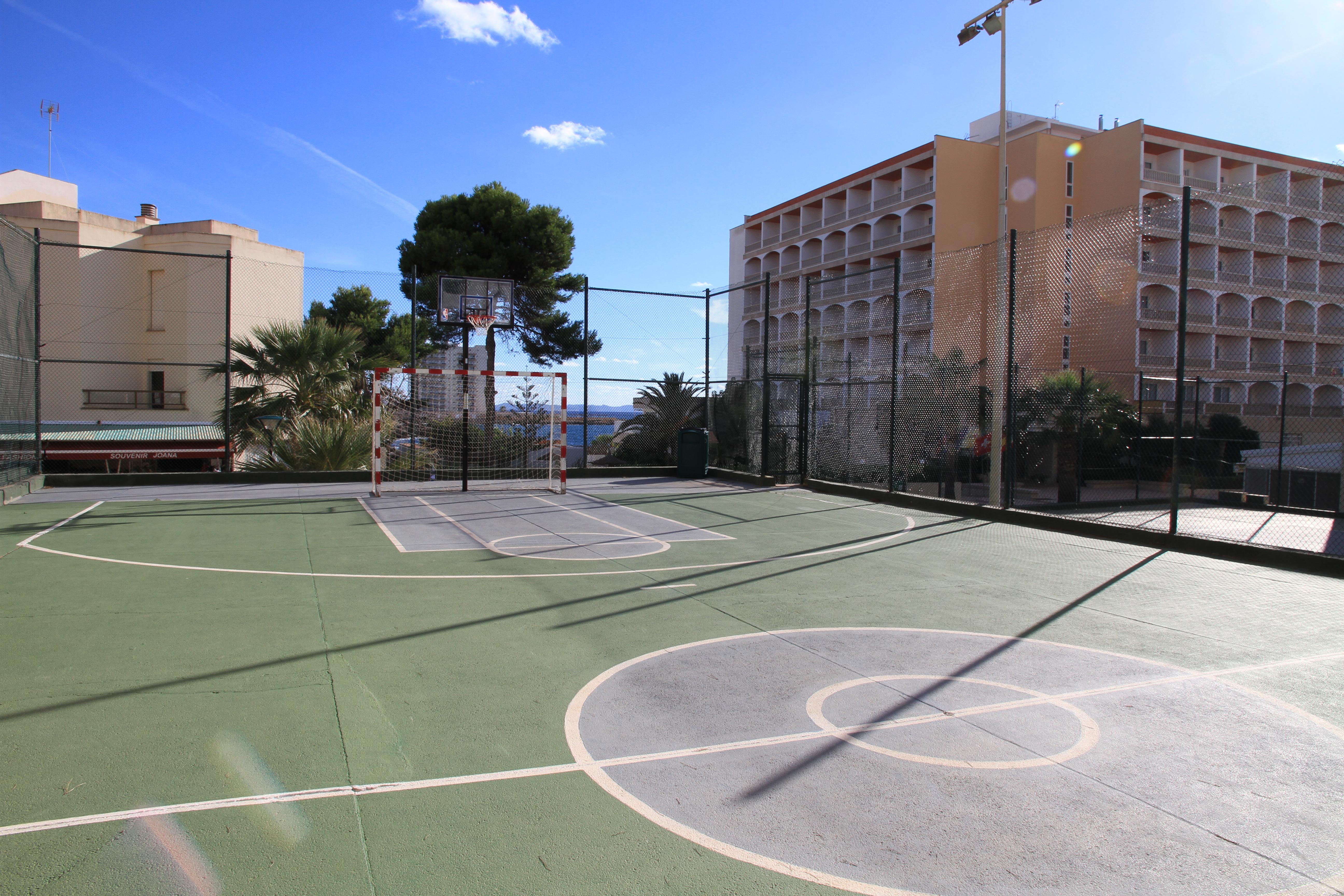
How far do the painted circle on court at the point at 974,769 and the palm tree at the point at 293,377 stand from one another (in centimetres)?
1396

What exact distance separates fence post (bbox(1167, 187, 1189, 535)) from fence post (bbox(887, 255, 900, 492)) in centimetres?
407

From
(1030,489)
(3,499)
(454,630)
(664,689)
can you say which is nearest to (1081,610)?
(664,689)

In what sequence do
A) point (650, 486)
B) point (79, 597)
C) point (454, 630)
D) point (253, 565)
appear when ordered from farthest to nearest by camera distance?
point (650, 486) → point (253, 565) → point (79, 597) → point (454, 630)

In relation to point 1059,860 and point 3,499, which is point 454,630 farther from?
point 3,499

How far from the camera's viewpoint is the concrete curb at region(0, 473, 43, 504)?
1198cm

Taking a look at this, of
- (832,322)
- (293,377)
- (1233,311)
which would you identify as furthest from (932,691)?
(1233,311)

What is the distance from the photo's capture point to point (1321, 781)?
3268mm

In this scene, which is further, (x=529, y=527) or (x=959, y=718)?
(x=529, y=527)

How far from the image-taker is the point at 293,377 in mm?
16609

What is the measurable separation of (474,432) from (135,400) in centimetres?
1232

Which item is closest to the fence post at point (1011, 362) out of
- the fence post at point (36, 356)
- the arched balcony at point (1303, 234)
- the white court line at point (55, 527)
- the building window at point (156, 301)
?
the white court line at point (55, 527)

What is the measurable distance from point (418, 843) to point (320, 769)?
760mm

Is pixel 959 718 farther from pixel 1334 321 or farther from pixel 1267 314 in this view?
pixel 1267 314

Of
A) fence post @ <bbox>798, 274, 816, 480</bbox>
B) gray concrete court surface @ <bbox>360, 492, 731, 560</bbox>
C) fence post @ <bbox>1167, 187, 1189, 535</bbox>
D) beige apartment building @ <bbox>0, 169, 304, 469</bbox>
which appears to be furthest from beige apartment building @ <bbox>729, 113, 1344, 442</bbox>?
beige apartment building @ <bbox>0, 169, 304, 469</bbox>
